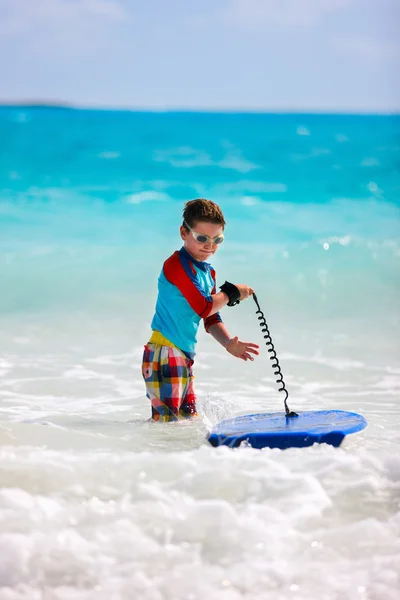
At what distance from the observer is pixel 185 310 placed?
13.3ft

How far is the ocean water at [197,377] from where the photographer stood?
2.68m

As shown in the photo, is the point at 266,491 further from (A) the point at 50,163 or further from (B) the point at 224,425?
(A) the point at 50,163

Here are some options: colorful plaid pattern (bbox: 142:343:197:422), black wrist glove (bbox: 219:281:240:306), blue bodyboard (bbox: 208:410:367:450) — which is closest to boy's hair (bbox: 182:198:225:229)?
black wrist glove (bbox: 219:281:240:306)

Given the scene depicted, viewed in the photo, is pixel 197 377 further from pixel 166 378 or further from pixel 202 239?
pixel 202 239

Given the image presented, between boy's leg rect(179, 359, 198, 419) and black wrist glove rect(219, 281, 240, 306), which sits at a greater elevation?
black wrist glove rect(219, 281, 240, 306)

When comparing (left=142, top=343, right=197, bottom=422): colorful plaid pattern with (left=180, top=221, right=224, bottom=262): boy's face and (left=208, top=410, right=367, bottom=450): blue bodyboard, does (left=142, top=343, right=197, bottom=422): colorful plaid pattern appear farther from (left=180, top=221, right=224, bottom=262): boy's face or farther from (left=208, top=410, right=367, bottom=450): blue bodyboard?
(left=180, top=221, right=224, bottom=262): boy's face

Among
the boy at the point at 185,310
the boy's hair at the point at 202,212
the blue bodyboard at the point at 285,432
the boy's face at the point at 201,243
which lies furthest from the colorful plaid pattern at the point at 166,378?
the boy's hair at the point at 202,212

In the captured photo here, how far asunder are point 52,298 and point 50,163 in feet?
32.3

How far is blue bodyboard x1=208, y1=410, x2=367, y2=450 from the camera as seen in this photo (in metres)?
3.64

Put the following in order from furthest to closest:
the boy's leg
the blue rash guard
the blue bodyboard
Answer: the boy's leg, the blue rash guard, the blue bodyboard

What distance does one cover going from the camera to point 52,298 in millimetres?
10617

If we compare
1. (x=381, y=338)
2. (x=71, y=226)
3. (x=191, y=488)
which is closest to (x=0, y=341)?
(x=381, y=338)

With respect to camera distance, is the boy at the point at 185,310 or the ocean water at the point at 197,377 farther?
the boy at the point at 185,310

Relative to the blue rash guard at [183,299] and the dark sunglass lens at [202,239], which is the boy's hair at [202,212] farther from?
the blue rash guard at [183,299]
